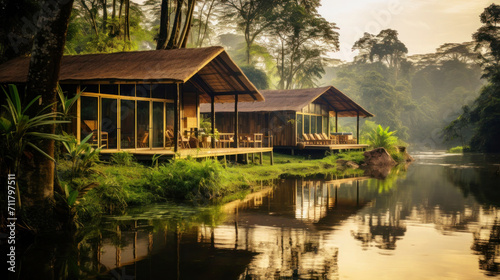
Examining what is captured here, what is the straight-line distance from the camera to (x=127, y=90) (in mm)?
17656

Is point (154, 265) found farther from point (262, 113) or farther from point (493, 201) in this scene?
point (262, 113)

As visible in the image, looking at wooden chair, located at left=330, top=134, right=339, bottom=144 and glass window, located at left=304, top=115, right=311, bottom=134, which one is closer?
wooden chair, located at left=330, top=134, right=339, bottom=144

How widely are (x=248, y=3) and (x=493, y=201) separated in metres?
34.2

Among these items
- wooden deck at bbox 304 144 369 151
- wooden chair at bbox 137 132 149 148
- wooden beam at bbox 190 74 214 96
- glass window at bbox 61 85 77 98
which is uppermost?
wooden beam at bbox 190 74 214 96

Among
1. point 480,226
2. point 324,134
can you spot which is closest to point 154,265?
point 480,226

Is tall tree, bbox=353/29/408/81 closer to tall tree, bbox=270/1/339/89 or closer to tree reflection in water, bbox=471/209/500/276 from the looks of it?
tall tree, bbox=270/1/339/89

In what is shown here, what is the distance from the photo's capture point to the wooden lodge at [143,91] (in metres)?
15.3

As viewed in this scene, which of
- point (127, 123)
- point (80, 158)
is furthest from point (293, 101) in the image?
point (80, 158)

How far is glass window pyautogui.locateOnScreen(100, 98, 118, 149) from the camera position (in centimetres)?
1656

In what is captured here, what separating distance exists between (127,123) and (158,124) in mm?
1757

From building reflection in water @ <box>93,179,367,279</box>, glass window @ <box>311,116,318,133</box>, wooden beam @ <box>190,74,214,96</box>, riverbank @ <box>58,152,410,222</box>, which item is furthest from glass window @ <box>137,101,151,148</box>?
glass window @ <box>311,116,318,133</box>

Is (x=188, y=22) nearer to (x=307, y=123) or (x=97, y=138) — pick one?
(x=97, y=138)

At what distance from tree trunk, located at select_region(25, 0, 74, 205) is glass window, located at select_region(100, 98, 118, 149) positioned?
8739mm

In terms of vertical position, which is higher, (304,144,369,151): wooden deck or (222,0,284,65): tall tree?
(222,0,284,65): tall tree
